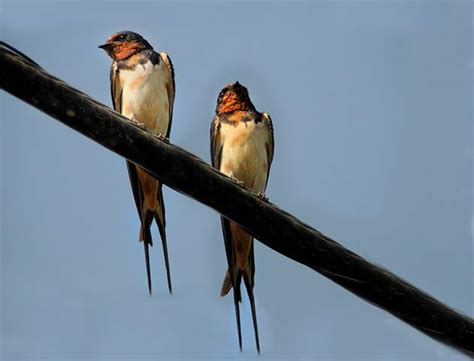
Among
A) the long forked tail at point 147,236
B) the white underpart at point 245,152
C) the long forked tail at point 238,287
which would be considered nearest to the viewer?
the long forked tail at point 238,287

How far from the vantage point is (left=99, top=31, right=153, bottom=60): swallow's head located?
582 cm

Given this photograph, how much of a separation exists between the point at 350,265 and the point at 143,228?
1.86 meters

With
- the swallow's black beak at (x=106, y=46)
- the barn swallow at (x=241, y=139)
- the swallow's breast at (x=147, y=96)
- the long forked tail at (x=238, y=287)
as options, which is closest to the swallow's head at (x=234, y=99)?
the barn swallow at (x=241, y=139)

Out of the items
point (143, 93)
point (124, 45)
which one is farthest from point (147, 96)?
point (124, 45)

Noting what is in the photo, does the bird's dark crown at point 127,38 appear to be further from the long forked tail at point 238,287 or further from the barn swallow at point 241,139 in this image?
the long forked tail at point 238,287

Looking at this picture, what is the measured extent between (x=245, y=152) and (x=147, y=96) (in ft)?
2.09

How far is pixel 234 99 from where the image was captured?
5.54m

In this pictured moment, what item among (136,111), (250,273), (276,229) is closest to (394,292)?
(276,229)

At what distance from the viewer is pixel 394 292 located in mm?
3537

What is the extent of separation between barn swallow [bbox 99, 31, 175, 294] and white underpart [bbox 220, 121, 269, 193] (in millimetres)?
335

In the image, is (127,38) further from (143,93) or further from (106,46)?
(143,93)

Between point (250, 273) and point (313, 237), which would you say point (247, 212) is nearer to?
point (313, 237)

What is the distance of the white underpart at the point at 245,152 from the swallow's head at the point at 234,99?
0.38 feet

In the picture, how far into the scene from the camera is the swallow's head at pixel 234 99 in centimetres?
554
